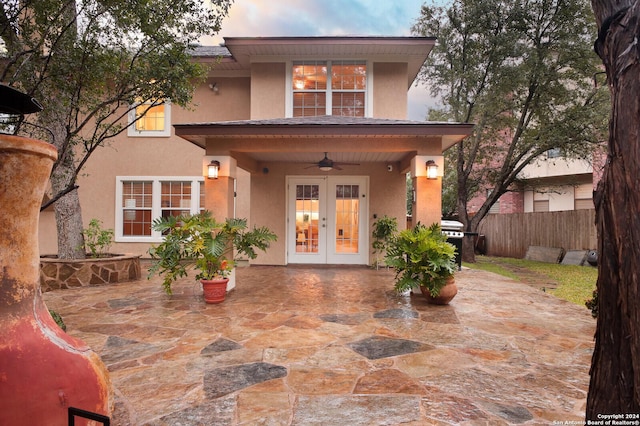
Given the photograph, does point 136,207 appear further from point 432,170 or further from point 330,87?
point 432,170

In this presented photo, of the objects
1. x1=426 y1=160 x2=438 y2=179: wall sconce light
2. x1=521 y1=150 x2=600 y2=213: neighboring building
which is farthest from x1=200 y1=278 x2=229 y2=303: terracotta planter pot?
x1=521 y1=150 x2=600 y2=213: neighboring building

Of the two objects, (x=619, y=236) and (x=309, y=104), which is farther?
(x=309, y=104)

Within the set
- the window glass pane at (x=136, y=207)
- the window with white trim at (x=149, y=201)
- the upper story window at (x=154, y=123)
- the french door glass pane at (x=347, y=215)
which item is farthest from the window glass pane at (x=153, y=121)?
the french door glass pane at (x=347, y=215)

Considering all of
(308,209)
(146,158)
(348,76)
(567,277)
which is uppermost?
(348,76)

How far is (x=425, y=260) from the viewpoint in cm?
511

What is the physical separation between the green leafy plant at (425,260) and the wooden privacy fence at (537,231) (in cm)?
802

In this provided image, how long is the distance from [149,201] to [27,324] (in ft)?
30.2

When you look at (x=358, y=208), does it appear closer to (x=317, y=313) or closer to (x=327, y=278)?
(x=327, y=278)

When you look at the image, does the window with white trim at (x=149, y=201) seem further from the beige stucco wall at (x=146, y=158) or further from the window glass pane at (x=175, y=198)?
the beige stucco wall at (x=146, y=158)

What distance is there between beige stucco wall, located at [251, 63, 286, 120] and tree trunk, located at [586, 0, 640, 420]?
8.25 meters

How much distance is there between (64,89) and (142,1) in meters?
1.56

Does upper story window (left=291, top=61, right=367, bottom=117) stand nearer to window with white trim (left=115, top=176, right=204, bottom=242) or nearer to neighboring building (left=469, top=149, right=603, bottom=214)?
window with white trim (left=115, top=176, right=204, bottom=242)

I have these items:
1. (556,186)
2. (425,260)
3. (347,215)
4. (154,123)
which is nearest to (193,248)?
(425,260)

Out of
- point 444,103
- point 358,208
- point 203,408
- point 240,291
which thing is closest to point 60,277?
point 240,291
